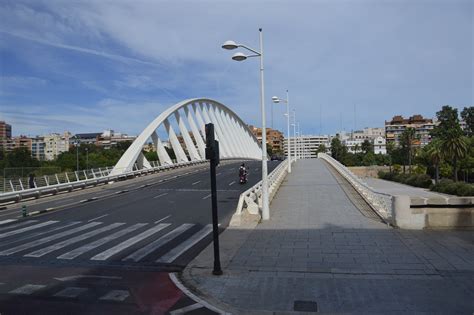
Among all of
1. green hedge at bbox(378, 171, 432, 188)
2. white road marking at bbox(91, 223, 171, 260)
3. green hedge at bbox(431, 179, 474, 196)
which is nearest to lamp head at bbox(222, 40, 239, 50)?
white road marking at bbox(91, 223, 171, 260)

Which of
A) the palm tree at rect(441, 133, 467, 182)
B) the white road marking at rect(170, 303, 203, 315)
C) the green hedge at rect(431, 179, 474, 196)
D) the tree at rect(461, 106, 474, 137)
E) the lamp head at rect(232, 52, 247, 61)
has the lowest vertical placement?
the green hedge at rect(431, 179, 474, 196)

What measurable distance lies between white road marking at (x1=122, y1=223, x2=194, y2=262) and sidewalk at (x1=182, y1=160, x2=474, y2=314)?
5.38 ft

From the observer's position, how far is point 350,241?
10828mm

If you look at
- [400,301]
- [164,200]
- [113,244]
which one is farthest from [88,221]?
[400,301]

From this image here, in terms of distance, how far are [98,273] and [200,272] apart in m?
2.29

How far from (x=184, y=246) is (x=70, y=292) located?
4210mm

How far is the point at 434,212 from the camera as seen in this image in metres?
11.8

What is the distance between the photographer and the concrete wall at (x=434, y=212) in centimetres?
1163

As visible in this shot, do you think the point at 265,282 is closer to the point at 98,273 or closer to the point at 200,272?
the point at 200,272

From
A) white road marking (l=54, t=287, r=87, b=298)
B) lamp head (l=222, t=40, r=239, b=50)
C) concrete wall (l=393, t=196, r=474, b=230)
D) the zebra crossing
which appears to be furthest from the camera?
lamp head (l=222, t=40, r=239, b=50)

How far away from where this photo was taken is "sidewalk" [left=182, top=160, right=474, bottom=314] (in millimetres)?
6548

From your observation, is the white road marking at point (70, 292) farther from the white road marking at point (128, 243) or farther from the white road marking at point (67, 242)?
the white road marking at point (67, 242)

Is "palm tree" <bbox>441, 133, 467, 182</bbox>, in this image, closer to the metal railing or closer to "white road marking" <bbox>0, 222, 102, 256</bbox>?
the metal railing

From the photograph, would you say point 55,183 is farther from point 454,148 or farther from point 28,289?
point 454,148
